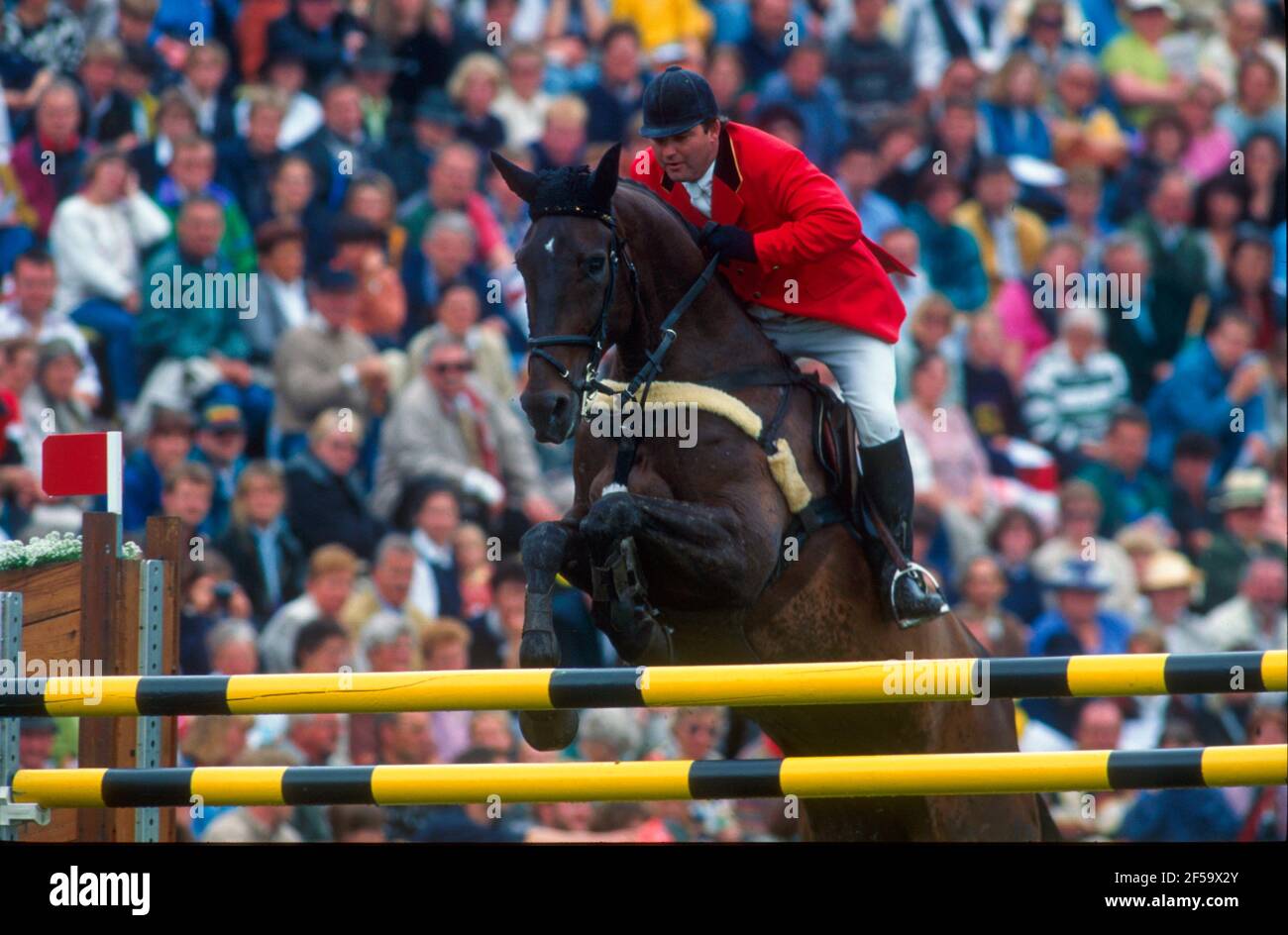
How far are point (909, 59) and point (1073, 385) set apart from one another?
2.58 metres

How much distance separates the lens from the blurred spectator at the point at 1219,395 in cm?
1210

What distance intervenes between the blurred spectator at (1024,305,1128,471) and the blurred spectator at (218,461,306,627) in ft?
14.3

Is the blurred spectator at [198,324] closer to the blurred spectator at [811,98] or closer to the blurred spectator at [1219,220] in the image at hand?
the blurred spectator at [811,98]

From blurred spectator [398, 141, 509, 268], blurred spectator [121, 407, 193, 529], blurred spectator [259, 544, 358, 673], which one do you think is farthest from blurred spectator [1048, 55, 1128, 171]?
blurred spectator [121, 407, 193, 529]

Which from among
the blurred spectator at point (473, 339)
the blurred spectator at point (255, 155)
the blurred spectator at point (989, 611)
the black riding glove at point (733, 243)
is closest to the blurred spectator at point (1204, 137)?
the blurred spectator at point (989, 611)

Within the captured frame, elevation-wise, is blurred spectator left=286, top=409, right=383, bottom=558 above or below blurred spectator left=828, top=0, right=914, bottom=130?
below

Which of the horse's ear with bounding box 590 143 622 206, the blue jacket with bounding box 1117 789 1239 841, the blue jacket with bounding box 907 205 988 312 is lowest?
the blue jacket with bounding box 1117 789 1239 841

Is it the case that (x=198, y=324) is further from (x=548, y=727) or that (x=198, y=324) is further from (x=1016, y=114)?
(x=1016, y=114)

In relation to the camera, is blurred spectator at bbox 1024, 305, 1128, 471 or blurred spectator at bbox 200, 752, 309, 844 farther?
blurred spectator at bbox 1024, 305, 1128, 471

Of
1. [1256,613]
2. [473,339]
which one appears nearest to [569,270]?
[473,339]

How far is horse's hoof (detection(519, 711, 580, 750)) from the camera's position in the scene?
628 cm

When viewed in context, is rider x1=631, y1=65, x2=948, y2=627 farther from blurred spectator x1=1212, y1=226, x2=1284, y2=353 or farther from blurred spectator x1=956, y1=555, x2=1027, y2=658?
blurred spectator x1=1212, y1=226, x2=1284, y2=353
